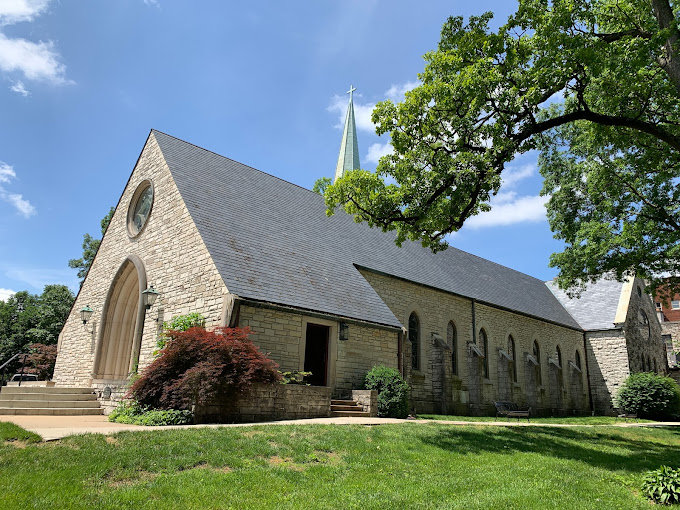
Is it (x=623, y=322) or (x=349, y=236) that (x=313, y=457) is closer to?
(x=349, y=236)

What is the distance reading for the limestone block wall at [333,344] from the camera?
1320 cm

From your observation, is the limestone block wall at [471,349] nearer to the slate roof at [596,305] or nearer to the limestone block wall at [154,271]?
the slate roof at [596,305]

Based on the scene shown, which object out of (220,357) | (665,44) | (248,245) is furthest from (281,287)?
(665,44)

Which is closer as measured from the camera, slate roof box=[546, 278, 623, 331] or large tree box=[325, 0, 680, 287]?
large tree box=[325, 0, 680, 287]

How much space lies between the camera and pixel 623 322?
101 ft

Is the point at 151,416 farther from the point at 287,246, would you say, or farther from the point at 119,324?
the point at 119,324

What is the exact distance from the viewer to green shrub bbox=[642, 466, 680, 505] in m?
6.01

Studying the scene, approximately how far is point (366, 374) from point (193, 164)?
9.96 meters

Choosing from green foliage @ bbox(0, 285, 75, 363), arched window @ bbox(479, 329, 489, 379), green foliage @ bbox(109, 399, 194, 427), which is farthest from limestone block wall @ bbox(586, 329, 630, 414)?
green foliage @ bbox(0, 285, 75, 363)

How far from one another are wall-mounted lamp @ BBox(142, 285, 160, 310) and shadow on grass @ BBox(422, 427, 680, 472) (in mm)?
9425

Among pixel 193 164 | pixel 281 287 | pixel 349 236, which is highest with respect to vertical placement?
pixel 193 164

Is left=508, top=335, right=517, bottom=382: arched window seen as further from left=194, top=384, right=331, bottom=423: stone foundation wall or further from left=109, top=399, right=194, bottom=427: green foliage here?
left=109, top=399, right=194, bottom=427: green foliage

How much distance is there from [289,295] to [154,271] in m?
5.13

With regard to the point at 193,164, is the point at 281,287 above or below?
below
